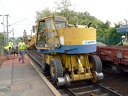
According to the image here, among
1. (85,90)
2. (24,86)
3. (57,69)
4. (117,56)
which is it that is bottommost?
(85,90)

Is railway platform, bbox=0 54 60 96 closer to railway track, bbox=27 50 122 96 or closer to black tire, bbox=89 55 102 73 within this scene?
railway track, bbox=27 50 122 96

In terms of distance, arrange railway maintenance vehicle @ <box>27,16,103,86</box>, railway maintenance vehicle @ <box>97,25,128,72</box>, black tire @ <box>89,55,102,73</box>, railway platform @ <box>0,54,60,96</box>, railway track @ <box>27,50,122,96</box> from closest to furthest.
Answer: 1. railway platform @ <box>0,54,60,96</box>
2. railway track @ <box>27,50,122,96</box>
3. railway maintenance vehicle @ <box>27,16,103,86</box>
4. railway maintenance vehicle @ <box>97,25,128,72</box>
5. black tire @ <box>89,55,102,73</box>

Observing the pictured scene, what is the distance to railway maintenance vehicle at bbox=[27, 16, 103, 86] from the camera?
8914 millimetres

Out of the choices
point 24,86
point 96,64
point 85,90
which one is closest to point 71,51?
point 96,64

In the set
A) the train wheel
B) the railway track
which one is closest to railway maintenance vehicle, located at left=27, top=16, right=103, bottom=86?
the train wheel

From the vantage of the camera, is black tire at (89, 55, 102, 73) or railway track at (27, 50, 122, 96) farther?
black tire at (89, 55, 102, 73)

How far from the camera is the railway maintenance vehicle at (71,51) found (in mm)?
8914

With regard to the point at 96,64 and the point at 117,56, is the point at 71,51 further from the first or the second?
the point at 117,56

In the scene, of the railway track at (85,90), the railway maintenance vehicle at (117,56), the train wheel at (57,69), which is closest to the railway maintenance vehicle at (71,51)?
the train wheel at (57,69)

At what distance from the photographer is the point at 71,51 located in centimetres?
895

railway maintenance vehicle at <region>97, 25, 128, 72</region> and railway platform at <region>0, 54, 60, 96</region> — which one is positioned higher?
railway maintenance vehicle at <region>97, 25, 128, 72</region>

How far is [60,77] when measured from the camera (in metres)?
9.04

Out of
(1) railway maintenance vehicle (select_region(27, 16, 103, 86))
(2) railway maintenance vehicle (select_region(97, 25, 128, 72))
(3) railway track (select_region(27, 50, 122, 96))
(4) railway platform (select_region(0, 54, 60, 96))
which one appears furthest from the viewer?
(2) railway maintenance vehicle (select_region(97, 25, 128, 72))

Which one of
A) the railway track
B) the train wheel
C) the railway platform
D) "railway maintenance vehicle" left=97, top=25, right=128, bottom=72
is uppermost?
"railway maintenance vehicle" left=97, top=25, right=128, bottom=72
